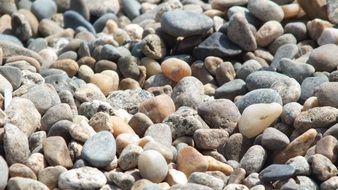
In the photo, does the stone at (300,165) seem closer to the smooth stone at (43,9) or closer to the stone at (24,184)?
the stone at (24,184)

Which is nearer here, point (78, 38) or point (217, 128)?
point (217, 128)

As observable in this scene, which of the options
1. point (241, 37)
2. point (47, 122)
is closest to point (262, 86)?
point (241, 37)

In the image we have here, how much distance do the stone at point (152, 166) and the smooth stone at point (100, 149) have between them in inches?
4.4

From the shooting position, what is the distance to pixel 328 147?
8.00ft

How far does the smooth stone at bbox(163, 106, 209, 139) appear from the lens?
267 cm

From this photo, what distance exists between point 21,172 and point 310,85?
1194mm

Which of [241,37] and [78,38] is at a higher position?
[241,37]

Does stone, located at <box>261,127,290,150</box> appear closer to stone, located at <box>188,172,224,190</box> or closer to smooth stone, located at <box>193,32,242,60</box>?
stone, located at <box>188,172,224,190</box>

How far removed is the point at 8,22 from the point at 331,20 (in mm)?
1654

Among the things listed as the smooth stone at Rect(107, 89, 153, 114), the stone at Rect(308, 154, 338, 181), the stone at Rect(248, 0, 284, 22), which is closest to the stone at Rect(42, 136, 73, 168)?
the smooth stone at Rect(107, 89, 153, 114)

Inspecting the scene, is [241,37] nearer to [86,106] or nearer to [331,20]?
[331,20]

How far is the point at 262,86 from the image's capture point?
2920 millimetres

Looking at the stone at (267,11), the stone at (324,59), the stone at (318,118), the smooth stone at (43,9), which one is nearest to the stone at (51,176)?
the stone at (318,118)

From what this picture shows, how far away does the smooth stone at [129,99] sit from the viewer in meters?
2.97
